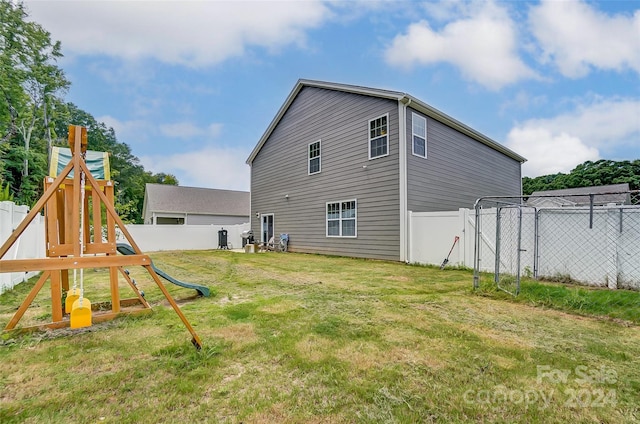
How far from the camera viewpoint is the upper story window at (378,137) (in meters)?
9.53

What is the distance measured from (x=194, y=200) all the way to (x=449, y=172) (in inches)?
818

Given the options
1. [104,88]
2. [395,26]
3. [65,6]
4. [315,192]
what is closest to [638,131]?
[395,26]

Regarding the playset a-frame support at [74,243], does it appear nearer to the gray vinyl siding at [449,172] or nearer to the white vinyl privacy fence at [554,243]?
the white vinyl privacy fence at [554,243]

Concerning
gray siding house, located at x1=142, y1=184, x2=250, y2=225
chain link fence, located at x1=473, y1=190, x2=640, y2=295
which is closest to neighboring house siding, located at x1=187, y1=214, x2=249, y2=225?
gray siding house, located at x1=142, y1=184, x2=250, y2=225

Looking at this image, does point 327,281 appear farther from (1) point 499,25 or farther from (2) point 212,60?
(2) point 212,60

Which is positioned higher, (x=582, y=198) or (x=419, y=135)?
(x=419, y=135)

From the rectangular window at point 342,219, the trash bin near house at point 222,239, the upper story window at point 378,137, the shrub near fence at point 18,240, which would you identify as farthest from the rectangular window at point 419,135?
the trash bin near house at point 222,239

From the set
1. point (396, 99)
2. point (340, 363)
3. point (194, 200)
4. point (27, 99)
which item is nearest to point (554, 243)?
point (396, 99)

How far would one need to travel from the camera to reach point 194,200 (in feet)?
81.4

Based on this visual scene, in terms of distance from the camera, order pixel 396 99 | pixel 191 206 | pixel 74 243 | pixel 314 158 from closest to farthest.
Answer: pixel 74 243 → pixel 396 99 → pixel 314 158 → pixel 191 206

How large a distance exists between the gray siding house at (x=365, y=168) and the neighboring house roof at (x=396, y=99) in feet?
0.13

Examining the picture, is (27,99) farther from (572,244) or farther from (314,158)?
(572,244)

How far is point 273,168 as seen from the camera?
14.7m

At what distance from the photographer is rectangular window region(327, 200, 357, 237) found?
418 inches
